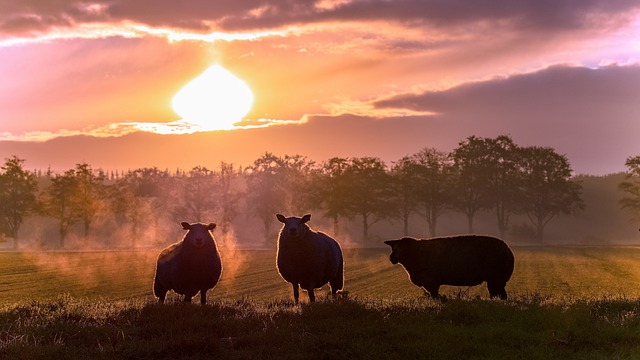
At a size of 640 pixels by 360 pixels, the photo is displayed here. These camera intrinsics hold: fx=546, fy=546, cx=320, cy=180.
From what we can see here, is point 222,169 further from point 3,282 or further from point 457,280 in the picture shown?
point 457,280

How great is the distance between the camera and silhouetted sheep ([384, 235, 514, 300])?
16.6m

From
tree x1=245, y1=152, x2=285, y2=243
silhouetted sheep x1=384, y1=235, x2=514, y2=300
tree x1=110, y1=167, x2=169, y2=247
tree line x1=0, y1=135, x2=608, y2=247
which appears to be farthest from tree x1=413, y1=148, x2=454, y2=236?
silhouetted sheep x1=384, y1=235, x2=514, y2=300

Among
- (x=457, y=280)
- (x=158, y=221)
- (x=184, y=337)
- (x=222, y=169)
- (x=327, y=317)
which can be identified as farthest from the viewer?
(x=222, y=169)

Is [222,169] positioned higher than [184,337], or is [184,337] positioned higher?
[222,169]

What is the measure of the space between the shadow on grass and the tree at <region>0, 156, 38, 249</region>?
338 ft

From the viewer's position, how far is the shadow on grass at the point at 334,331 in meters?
10.1

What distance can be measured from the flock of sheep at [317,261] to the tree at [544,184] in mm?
98143

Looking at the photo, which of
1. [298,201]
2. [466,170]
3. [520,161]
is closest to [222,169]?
[298,201]

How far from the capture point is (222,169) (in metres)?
130

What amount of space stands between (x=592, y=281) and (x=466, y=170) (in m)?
64.5

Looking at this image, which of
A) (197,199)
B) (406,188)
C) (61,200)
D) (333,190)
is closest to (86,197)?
(61,200)

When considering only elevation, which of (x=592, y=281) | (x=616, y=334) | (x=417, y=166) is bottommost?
(x=592, y=281)

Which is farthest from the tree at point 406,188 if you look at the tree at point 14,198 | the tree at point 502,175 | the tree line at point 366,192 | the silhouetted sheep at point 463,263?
the silhouetted sheep at point 463,263

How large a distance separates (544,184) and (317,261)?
337 ft
